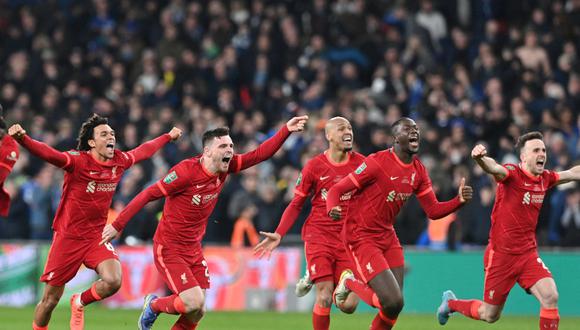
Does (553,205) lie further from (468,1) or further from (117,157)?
(117,157)

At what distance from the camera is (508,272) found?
13.5 metres

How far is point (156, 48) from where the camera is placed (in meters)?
24.5

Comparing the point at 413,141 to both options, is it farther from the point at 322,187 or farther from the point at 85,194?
the point at 85,194

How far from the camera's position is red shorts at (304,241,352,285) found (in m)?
13.8

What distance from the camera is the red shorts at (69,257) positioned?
13523mm

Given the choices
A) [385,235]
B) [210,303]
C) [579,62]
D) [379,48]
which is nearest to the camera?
[385,235]

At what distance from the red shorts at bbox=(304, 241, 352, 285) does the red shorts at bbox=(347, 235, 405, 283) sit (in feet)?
2.29

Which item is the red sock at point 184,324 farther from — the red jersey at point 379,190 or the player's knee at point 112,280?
the red jersey at point 379,190

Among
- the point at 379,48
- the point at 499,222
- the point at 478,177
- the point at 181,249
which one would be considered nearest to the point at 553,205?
the point at 478,177

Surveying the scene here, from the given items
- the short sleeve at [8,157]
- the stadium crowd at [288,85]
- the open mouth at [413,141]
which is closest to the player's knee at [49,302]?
the short sleeve at [8,157]

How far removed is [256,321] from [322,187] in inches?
174

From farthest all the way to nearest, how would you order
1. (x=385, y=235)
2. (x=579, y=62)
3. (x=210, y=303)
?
(x=579, y=62)
(x=210, y=303)
(x=385, y=235)

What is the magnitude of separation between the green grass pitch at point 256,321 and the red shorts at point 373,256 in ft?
11.7

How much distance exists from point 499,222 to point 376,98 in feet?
28.8
